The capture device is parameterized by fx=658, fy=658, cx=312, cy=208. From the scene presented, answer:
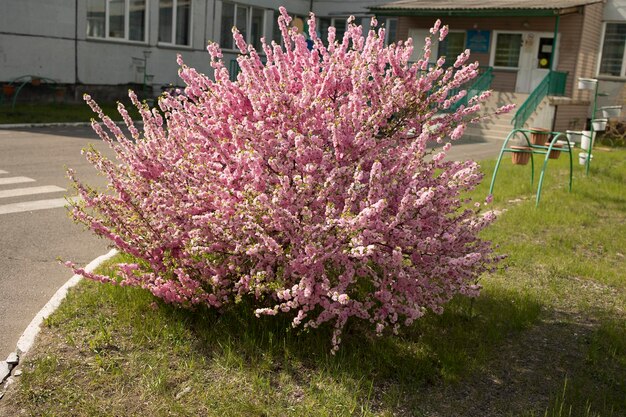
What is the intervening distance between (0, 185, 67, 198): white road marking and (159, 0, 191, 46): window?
17.2 m

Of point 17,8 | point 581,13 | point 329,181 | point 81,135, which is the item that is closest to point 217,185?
point 329,181

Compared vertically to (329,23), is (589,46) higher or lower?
lower

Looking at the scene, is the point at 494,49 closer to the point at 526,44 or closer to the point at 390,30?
the point at 526,44

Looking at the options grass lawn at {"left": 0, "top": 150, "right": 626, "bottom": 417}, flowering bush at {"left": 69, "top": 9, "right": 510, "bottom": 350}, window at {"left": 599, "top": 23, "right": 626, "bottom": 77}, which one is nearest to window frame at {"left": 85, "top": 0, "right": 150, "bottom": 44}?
window at {"left": 599, "top": 23, "right": 626, "bottom": 77}

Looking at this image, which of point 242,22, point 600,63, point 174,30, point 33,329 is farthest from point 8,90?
point 600,63

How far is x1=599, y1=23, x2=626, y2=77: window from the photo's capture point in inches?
1064

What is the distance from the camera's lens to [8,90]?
19.9 m

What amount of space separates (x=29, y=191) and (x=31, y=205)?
0.91 metres

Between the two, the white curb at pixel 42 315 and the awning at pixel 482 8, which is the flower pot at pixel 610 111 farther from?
the white curb at pixel 42 315

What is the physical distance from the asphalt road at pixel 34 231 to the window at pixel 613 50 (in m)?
21.6

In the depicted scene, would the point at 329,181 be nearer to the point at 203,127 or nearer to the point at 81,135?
the point at 203,127

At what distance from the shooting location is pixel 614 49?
2714cm

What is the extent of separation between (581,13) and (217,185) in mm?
24704

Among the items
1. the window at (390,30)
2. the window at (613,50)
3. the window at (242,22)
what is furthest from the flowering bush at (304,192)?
the window at (390,30)
